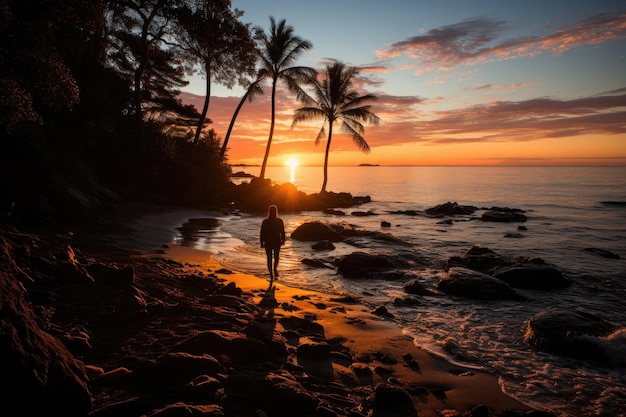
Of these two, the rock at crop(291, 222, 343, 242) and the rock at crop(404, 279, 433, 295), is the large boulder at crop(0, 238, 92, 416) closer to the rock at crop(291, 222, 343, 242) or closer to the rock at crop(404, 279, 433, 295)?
the rock at crop(404, 279, 433, 295)

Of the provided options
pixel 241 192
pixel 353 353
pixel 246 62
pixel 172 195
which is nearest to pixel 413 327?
pixel 353 353

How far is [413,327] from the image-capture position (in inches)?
270

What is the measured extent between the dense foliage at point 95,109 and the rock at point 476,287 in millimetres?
10885

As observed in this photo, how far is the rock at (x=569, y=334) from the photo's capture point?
5.95 meters

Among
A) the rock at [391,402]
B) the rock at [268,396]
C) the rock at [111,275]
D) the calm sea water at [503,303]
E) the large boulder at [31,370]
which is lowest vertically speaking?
the calm sea water at [503,303]

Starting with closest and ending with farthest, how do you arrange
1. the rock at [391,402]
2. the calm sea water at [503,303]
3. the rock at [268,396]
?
the rock at [268,396] → the rock at [391,402] → the calm sea water at [503,303]

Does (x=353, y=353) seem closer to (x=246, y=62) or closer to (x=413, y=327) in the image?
(x=413, y=327)

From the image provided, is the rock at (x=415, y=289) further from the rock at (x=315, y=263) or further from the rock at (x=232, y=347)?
the rock at (x=232, y=347)

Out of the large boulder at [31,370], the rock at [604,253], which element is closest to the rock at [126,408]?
the large boulder at [31,370]

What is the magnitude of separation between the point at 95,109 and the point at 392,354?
22.6 m

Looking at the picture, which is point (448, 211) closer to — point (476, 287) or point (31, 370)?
point (476, 287)

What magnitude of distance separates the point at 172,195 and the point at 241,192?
760 centimetres

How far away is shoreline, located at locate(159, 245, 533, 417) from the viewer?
14.2 ft

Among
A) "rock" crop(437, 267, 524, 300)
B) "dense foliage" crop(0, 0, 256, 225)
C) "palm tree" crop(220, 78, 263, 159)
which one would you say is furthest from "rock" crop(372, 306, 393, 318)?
"palm tree" crop(220, 78, 263, 159)
